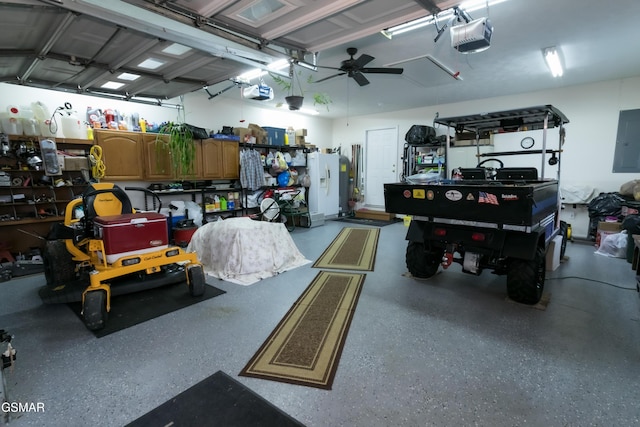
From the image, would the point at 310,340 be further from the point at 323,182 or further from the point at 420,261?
the point at 323,182

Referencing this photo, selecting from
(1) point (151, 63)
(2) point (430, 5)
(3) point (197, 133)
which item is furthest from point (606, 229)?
(3) point (197, 133)

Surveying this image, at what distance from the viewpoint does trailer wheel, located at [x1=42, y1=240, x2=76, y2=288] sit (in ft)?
11.2

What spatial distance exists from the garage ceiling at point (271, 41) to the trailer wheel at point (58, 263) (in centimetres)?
190

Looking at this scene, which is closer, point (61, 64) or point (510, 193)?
point (510, 193)

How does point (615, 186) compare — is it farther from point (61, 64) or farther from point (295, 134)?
point (61, 64)

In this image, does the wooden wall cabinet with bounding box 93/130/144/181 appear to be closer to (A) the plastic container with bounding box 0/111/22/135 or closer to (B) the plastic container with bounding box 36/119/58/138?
(B) the plastic container with bounding box 36/119/58/138

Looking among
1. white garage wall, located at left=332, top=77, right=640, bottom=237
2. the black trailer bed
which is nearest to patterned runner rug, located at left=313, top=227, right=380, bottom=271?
the black trailer bed

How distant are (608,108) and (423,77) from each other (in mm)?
3691

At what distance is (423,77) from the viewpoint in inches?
216

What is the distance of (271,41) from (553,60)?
4.40 m

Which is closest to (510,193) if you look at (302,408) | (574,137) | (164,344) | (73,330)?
(302,408)

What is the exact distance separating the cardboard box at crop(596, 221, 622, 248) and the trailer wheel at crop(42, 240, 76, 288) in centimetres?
775

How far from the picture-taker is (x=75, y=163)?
15.7ft

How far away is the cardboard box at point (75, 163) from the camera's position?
470 cm
